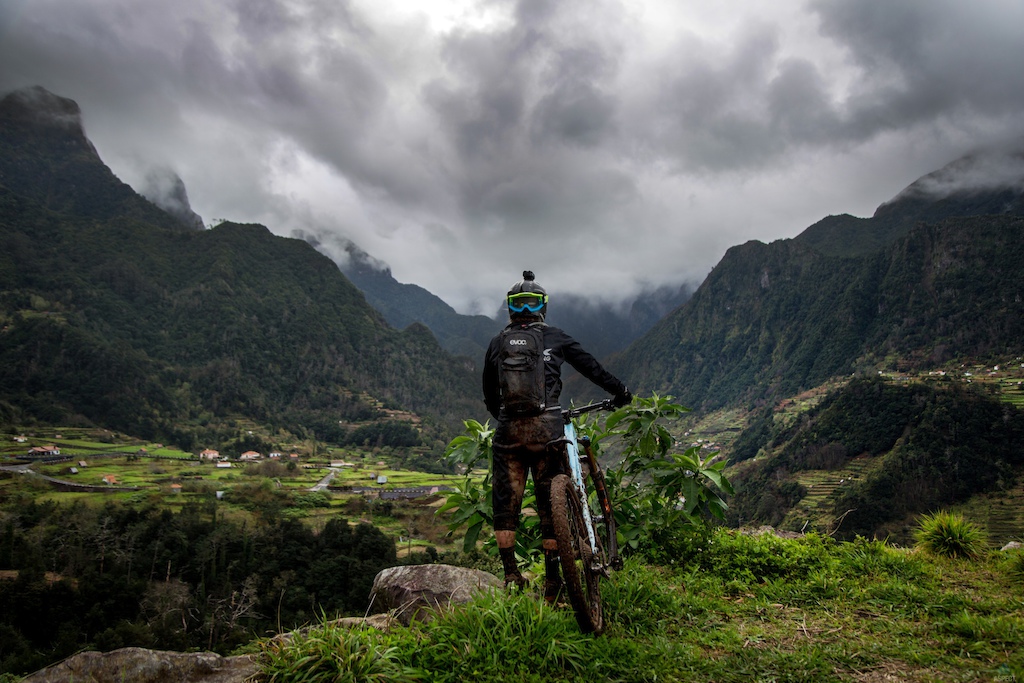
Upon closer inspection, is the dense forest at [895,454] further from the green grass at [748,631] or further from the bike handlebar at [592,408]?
the bike handlebar at [592,408]

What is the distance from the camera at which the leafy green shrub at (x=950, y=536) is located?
6328mm

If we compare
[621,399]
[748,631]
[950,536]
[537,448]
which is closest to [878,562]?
[950,536]

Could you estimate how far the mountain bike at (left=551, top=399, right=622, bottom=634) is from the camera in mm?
3539

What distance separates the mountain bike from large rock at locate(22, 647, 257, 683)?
2.37 m

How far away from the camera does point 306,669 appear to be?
2771mm

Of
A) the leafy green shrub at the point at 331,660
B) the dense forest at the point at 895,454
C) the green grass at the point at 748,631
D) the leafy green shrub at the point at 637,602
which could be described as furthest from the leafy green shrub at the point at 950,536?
the dense forest at the point at 895,454

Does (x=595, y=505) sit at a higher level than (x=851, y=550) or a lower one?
higher

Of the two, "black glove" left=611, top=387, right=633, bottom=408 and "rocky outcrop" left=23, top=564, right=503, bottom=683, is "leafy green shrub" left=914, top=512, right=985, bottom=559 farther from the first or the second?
"rocky outcrop" left=23, top=564, right=503, bottom=683

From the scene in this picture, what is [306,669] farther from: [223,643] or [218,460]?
[218,460]

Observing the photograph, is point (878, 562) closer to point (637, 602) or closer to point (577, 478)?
point (637, 602)

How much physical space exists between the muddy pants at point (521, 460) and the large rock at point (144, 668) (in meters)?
2.12

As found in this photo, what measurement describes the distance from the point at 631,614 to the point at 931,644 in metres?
2.24

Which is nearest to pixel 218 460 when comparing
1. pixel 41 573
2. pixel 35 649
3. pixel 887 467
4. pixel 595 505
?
pixel 41 573

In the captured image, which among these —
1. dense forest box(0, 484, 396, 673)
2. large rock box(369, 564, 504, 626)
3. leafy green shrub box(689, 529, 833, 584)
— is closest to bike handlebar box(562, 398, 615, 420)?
large rock box(369, 564, 504, 626)
